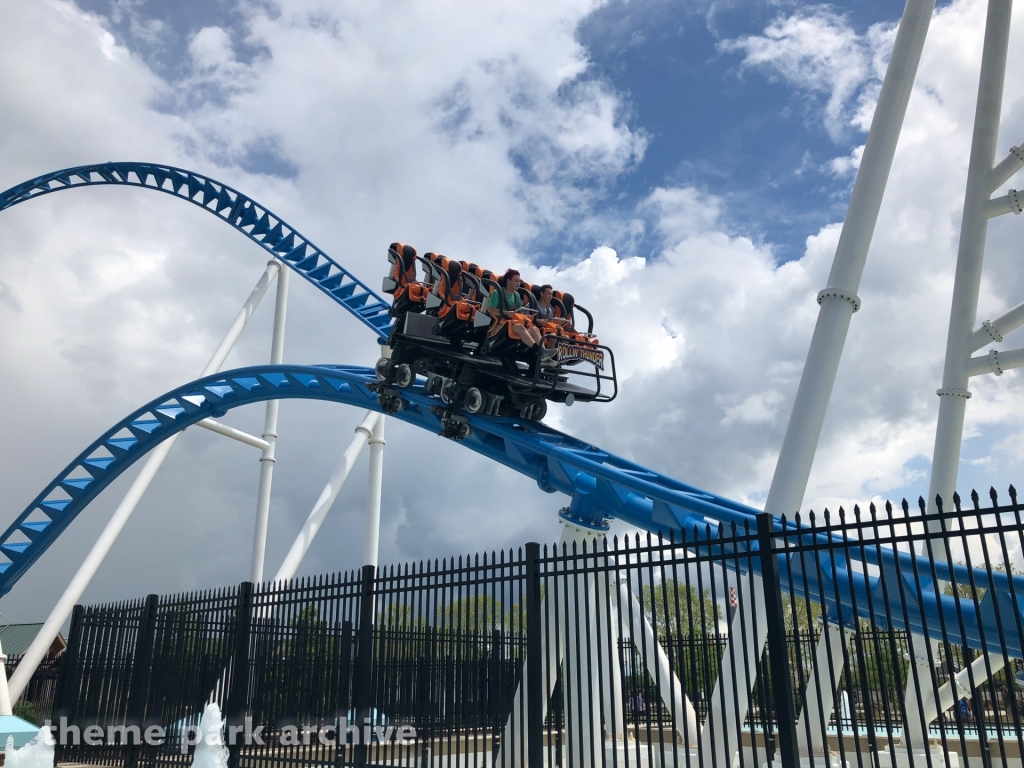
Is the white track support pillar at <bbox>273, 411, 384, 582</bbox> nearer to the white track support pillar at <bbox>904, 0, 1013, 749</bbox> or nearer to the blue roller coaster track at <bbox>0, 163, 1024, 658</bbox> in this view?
the blue roller coaster track at <bbox>0, 163, 1024, 658</bbox>

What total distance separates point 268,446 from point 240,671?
1059 cm

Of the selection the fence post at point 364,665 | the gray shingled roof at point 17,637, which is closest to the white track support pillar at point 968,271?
the fence post at point 364,665

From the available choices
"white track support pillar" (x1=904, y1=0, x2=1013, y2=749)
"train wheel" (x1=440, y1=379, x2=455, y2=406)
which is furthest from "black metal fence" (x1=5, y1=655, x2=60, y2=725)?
"white track support pillar" (x1=904, y1=0, x2=1013, y2=749)

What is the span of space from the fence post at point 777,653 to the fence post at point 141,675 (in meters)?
7.86

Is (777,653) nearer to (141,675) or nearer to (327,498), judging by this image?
(141,675)

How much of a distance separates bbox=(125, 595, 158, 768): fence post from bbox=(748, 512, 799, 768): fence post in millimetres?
7861

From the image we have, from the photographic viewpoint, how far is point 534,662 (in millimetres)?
6238

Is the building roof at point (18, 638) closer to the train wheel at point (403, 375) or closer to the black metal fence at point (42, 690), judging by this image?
the black metal fence at point (42, 690)

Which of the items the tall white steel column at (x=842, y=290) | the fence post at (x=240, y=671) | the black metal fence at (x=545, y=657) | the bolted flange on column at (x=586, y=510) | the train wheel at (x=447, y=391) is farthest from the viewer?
the train wheel at (x=447, y=391)

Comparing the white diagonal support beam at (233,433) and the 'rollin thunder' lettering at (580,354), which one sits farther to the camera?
the white diagonal support beam at (233,433)

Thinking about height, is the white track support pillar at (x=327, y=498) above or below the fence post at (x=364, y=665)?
above

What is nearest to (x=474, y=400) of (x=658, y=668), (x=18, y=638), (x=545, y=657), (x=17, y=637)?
(x=545, y=657)

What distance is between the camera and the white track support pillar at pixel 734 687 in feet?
17.1

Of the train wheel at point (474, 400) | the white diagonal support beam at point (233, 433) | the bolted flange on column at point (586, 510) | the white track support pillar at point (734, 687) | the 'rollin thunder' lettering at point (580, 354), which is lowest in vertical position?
the white track support pillar at point (734, 687)
